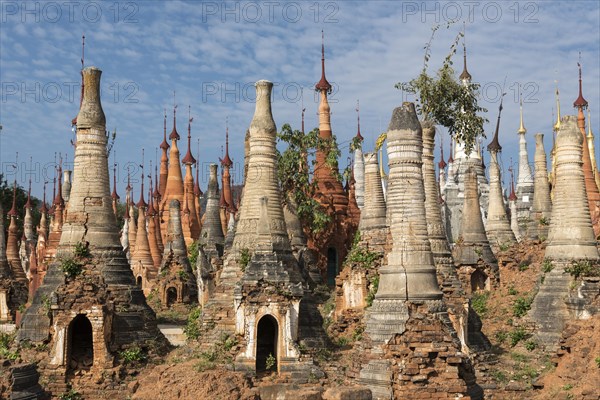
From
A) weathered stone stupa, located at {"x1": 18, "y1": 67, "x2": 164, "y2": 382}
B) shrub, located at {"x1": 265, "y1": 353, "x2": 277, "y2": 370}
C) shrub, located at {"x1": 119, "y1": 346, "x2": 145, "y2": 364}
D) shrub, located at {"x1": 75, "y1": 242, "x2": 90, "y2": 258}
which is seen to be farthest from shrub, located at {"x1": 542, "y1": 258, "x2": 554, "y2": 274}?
shrub, located at {"x1": 75, "y1": 242, "x2": 90, "y2": 258}

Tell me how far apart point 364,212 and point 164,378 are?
33.8 ft

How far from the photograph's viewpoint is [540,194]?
29438 mm

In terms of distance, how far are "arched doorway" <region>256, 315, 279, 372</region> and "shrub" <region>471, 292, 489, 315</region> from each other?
794 centimetres

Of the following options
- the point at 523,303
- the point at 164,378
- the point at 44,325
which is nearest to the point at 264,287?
the point at 164,378

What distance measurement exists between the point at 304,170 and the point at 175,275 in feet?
24.1

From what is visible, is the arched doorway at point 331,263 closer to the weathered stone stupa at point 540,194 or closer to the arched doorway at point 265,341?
the weathered stone stupa at point 540,194

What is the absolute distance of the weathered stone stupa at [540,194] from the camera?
1139 inches

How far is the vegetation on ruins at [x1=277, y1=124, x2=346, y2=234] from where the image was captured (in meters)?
32.7

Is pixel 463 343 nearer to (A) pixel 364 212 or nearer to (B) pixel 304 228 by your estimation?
(A) pixel 364 212

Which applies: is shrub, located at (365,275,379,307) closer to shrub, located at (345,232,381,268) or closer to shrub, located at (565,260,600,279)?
shrub, located at (345,232,381,268)

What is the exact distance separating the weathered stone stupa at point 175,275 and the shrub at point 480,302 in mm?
12814

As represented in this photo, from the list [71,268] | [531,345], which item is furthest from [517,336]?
[71,268]

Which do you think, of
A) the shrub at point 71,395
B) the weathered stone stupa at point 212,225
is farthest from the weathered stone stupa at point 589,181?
the shrub at point 71,395

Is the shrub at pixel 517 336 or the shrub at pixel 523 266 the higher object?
the shrub at pixel 523 266
